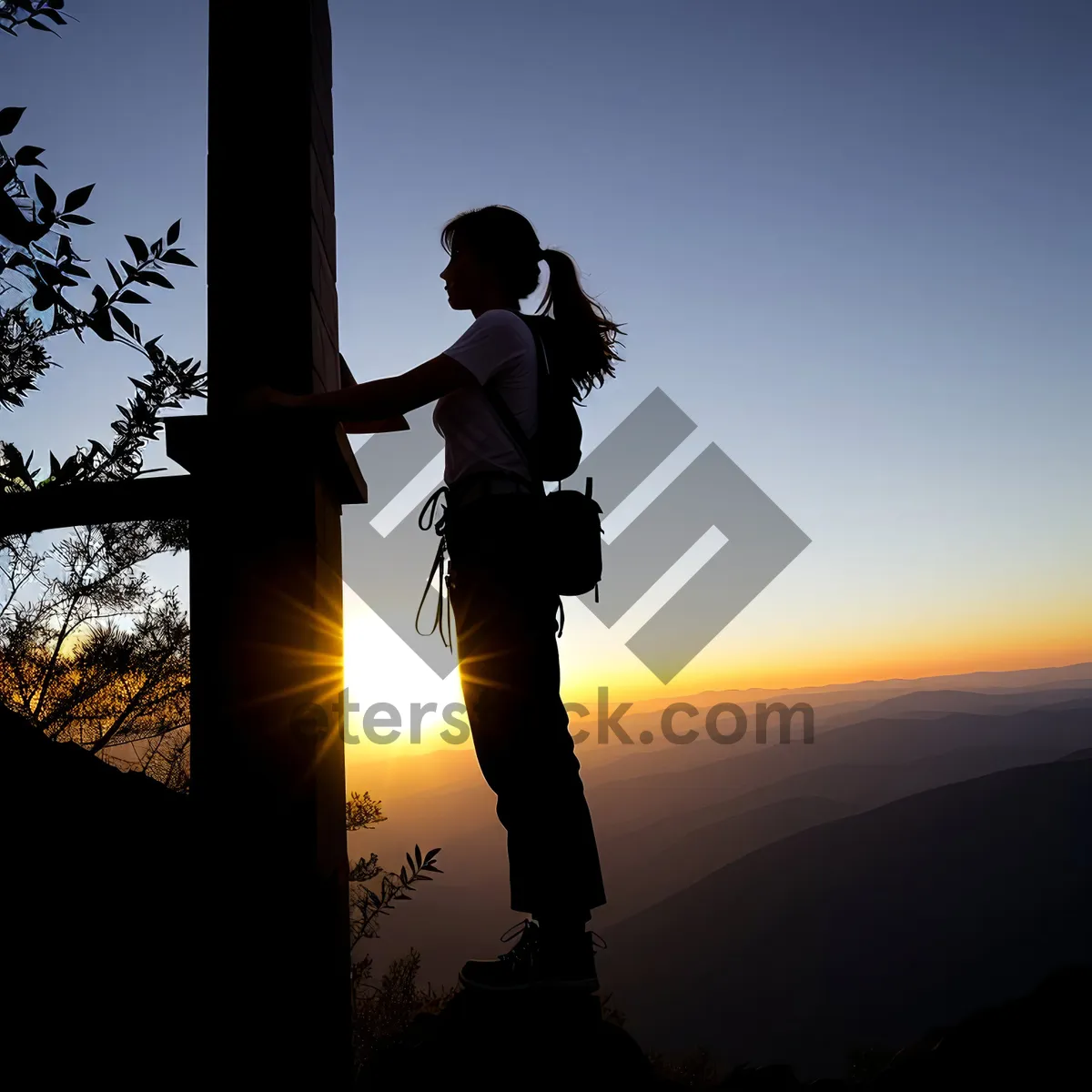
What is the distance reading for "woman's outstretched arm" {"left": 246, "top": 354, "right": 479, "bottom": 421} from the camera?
144 centimetres

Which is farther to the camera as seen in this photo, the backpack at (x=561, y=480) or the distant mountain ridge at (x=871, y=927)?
the distant mountain ridge at (x=871, y=927)

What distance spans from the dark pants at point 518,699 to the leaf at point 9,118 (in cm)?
119

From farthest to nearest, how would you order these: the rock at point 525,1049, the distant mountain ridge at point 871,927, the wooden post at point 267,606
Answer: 1. the distant mountain ridge at point 871,927
2. the rock at point 525,1049
3. the wooden post at point 267,606

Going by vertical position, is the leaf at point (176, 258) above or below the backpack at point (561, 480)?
above

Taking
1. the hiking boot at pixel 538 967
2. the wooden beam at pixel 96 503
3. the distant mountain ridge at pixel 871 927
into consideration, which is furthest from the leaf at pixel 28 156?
the distant mountain ridge at pixel 871 927

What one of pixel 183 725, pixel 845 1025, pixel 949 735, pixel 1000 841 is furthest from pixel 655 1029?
pixel 949 735

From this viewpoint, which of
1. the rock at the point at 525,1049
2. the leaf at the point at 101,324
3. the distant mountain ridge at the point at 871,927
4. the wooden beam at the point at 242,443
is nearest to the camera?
the wooden beam at the point at 242,443

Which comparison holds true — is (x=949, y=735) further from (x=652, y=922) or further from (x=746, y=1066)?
(x=746, y=1066)

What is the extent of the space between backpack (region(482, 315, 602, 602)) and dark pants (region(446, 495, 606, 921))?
5cm

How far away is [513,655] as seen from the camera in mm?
1702

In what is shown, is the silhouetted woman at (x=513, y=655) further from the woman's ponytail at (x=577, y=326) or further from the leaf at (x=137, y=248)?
the leaf at (x=137, y=248)

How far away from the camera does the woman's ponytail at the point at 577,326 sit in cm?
199

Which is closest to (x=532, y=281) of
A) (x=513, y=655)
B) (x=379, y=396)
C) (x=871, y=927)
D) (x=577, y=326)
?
(x=577, y=326)

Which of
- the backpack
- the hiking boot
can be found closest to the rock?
the hiking boot
